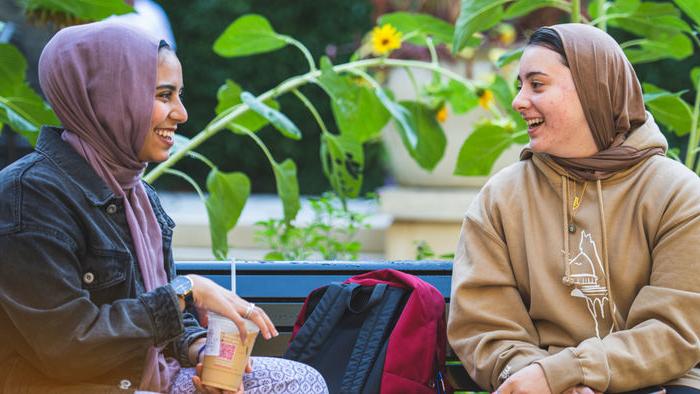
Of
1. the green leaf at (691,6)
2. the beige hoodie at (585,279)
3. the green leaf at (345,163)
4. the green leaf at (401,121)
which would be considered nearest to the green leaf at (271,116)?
the green leaf at (345,163)

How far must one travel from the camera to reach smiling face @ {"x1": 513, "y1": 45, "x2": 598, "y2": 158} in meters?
2.62

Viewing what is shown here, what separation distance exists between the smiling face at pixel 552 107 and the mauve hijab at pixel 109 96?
0.93 metres

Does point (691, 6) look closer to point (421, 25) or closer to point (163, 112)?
point (421, 25)

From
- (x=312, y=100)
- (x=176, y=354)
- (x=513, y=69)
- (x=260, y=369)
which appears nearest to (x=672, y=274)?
(x=260, y=369)

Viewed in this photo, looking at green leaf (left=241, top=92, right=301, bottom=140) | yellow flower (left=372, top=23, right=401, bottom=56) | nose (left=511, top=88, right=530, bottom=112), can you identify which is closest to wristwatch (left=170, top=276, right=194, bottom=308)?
nose (left=511, top=88, right=530, bottom=112)

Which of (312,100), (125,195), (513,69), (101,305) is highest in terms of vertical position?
(125,195)

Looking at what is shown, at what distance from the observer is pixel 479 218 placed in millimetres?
2680

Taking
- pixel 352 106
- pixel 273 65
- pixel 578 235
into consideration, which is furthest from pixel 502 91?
pixel 273 65

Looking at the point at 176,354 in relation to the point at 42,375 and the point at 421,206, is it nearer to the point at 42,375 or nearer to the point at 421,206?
the point at 42,375

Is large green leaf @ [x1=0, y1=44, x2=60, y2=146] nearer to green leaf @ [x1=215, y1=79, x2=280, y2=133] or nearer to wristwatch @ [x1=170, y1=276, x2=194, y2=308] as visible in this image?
green leaf @ [x1=215, y1=79, x2=280, y2=133]

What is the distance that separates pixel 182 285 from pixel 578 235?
0.98 m

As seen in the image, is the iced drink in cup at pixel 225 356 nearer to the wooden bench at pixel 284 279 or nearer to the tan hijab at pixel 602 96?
the wooden bench at pixel 284 279

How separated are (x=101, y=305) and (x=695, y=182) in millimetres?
1427

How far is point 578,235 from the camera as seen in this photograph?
8.52 feet
